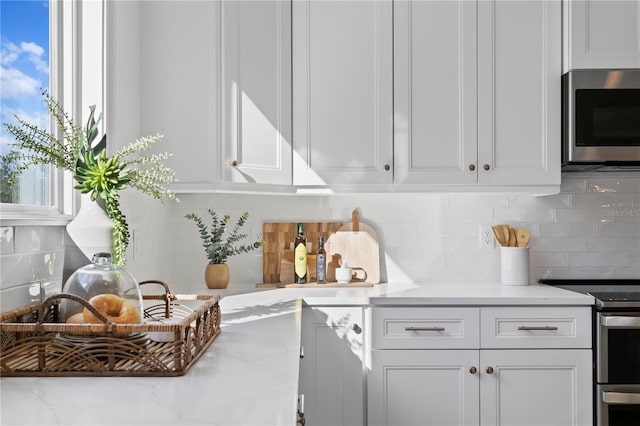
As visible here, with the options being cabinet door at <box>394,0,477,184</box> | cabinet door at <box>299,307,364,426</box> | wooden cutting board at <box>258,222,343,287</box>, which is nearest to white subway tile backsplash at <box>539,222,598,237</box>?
cabinet door at <box>394,0,477,184</box>

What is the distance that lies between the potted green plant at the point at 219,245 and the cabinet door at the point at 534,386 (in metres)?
1.22

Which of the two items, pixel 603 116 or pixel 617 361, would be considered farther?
pixel 603 116

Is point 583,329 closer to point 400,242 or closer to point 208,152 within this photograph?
point 400,242

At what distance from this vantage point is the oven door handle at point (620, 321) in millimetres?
2391

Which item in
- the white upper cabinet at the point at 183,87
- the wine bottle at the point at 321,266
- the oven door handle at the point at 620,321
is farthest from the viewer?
the wine bottle at the point at 321,266

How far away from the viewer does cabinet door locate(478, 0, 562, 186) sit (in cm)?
269

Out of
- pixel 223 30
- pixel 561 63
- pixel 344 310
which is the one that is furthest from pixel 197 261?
pixel 561 63

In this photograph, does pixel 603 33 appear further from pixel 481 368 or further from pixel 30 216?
pixel 30 216

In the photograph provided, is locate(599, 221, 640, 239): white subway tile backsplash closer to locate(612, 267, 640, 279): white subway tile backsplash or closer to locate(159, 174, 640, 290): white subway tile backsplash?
locate(159, 174, 640, 290): white subway tile backsplash

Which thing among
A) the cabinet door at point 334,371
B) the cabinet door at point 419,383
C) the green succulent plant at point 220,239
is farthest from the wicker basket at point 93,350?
the green succulent plant at point 220,239

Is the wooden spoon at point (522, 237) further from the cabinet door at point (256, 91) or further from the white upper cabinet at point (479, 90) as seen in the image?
the cabinet door at point (256, 91)

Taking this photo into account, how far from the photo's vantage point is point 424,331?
97.2 inches

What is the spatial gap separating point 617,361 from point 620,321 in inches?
6.5

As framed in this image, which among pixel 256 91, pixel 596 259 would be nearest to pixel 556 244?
pixel 596 259
